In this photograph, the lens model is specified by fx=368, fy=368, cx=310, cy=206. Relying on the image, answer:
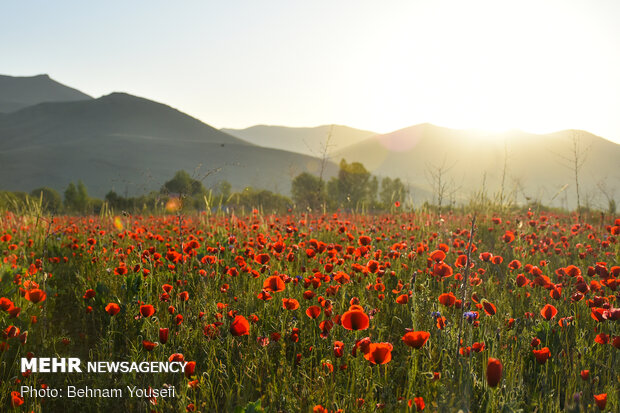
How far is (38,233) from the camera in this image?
18.8ft

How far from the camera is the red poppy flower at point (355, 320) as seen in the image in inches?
68.9

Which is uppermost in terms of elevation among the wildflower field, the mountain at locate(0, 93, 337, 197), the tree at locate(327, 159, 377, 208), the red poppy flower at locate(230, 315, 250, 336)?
the mountain at locate(0, 93, 337, 197)

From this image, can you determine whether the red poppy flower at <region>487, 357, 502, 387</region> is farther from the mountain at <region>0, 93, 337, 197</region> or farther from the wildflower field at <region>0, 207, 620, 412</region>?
the mountain at <region>0, 93, 337, 197</region>

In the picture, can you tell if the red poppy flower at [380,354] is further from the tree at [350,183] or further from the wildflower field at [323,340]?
the tree at [350,183]

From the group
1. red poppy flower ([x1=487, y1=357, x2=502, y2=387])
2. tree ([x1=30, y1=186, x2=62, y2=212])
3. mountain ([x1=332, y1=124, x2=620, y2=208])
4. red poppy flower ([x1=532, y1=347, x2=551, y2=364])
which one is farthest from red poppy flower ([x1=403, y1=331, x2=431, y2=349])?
mountain ([x1=332, y1=124, x2=620, y2=208])

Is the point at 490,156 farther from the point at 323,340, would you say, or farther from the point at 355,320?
the point at 355,320

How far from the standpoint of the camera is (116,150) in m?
103

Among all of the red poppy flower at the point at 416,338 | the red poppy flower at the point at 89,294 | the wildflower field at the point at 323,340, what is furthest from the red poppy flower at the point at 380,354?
the red poppy flower at the point at 89,294

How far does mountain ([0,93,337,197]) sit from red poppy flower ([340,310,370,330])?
36.2 metres

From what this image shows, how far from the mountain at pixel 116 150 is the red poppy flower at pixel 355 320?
36216mm

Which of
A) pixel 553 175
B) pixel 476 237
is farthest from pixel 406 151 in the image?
pixel 476 237

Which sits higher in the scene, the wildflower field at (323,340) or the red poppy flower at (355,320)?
the red poppy flower at (355,320)

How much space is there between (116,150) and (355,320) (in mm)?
116316

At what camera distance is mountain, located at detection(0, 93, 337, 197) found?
80.8m
